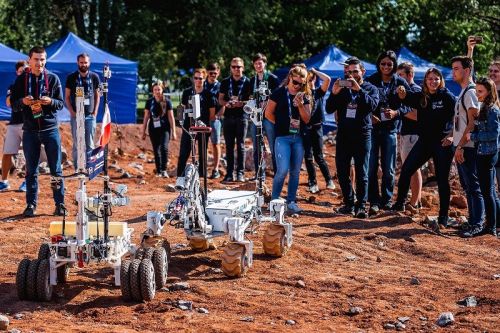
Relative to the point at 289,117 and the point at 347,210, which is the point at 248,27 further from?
the point at 289,117

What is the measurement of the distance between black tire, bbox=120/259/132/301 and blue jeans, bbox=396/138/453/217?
5124 millimetres

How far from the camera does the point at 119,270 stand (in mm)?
7676

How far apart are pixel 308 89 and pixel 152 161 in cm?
971

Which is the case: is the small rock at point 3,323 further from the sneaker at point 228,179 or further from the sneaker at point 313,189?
the sneaker at point 228,179

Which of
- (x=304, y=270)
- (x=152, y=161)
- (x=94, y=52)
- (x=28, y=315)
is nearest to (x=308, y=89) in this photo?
(x=304, y=270)

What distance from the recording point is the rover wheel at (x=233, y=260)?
844 cm

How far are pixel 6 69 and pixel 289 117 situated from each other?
12.7 m

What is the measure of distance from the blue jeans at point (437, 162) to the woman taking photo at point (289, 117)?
1426 millimetres

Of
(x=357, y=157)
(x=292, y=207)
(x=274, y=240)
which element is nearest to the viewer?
(x=274, y=240)

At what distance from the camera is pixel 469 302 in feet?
25.5

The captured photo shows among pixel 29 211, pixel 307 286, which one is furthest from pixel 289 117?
pixel 29 211

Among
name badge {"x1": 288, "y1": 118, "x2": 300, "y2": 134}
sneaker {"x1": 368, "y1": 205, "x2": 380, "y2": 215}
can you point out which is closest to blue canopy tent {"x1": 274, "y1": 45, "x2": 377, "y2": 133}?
sneaker {"x1": 368, "y1": 205, "x2": 380, "y2": 215}

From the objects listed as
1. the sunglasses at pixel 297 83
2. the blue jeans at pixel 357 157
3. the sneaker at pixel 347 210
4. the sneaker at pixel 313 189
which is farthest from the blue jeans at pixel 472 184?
the sneaker at pixel 313 189

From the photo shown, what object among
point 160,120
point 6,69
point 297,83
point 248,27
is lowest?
point 160,120
